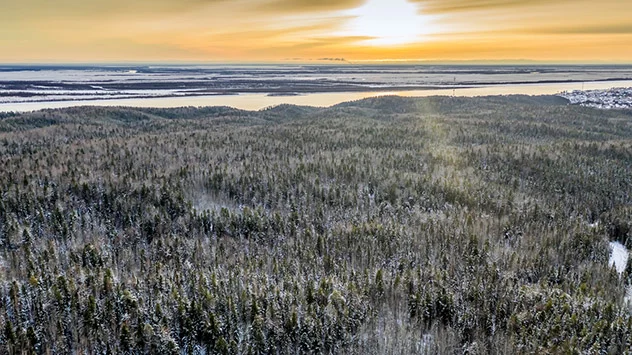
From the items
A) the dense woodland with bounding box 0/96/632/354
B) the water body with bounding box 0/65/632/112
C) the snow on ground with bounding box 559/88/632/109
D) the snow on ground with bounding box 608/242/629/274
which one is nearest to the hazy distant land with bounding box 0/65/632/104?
the water body with bounding box 0/65/632/112

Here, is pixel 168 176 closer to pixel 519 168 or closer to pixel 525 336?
pixel 525 336

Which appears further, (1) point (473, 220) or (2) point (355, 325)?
(1) point (473, 220)

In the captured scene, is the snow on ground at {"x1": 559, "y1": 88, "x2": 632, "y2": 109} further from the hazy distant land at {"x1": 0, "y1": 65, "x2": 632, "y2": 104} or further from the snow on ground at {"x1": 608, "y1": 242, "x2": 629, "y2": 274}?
the snow on ground at {"x1": 608, "y1": 242, "x2": 629, "y2": 274}

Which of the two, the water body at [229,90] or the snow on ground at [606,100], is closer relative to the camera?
the snow on ground at [606,100]

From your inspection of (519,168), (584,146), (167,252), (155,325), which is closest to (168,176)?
(167,252)

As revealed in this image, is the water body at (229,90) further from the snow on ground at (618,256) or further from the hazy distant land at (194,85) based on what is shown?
the snow on ground at (618,256)

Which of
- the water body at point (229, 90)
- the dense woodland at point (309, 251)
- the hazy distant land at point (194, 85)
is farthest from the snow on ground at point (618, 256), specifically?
the hazy distant land at point (194, 85)
